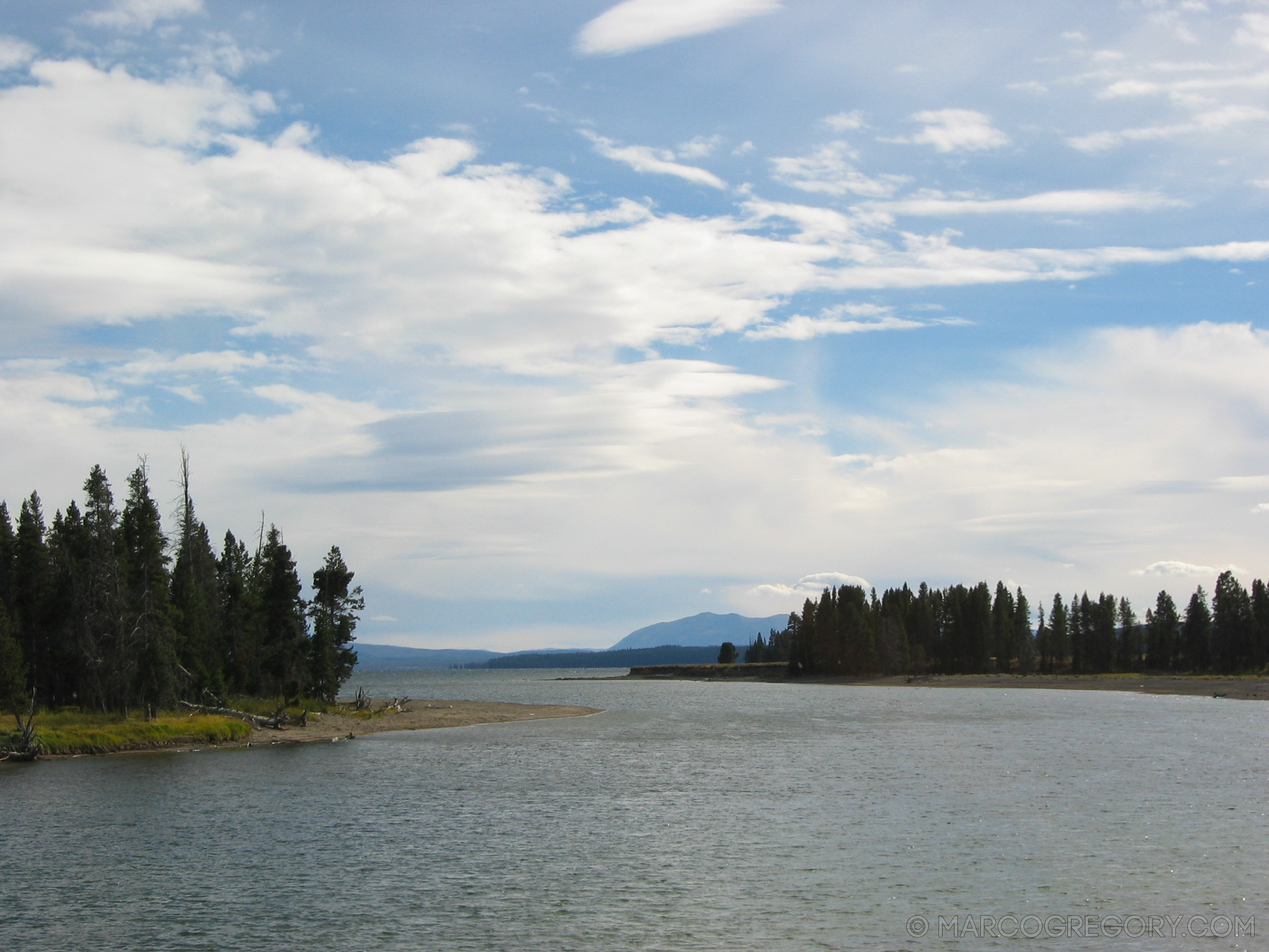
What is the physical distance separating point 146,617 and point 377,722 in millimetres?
28670

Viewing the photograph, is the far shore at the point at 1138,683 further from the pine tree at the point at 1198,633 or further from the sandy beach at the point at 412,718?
the sandy beach at the point at 412,718

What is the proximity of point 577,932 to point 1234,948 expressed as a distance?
53.1 ft

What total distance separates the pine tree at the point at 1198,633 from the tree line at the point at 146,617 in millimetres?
161841

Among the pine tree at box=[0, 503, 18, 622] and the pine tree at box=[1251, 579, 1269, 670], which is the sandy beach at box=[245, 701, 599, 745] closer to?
the pine tree at box=[0, 503, 18, 622]

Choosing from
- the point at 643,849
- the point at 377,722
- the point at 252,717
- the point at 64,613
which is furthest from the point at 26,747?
the point at 643,849

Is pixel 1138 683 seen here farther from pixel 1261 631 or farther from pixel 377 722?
pixel 377 722

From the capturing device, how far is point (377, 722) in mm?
99188

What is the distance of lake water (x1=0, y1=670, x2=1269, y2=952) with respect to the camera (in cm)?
2717

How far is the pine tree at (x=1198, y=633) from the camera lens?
192500 mm

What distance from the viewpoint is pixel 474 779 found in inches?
2274

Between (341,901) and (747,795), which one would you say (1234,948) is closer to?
(341,901)

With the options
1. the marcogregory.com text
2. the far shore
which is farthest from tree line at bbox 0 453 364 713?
the far shore

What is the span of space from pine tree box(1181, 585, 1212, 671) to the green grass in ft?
583

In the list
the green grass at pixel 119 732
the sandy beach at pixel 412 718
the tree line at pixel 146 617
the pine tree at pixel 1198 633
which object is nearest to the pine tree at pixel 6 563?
the tree line at pixel 146 617
